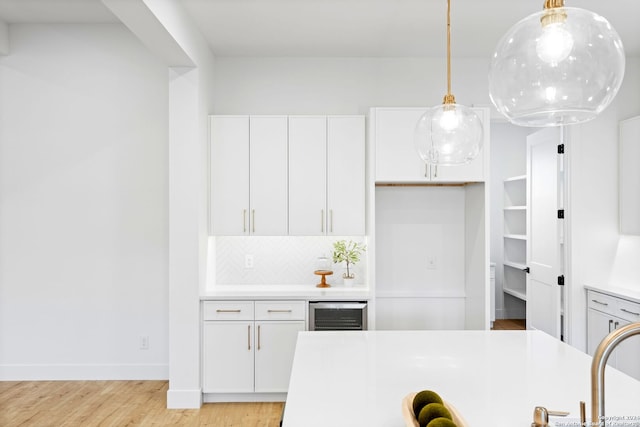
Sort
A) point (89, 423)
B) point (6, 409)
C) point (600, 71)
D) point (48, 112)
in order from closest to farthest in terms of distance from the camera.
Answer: point (600, 71)
point (89, 423)
point (6, 409)
point (48, 112)

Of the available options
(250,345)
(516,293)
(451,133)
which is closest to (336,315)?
(250,345)

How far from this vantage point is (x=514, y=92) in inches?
45.8

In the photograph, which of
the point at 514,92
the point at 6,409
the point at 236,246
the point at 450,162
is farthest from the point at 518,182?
the point at 6,409

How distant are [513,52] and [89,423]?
3.42 m

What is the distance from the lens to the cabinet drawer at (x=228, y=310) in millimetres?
3482

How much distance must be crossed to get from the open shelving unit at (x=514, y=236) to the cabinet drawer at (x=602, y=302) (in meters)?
2.06

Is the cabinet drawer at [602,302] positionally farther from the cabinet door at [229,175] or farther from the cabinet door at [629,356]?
the cabinet door at [229,175]

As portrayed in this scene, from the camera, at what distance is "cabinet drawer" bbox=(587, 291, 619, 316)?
3647 millimetres

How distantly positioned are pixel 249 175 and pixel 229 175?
16cm

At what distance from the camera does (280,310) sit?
352 cm

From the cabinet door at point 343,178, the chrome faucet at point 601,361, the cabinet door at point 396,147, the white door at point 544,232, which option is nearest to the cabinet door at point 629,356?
the white door at point 544,232

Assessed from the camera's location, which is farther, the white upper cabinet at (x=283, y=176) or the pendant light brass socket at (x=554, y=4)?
the white upper cabinet at (x=283, y=176)

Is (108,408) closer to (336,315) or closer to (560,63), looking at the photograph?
(336,315)

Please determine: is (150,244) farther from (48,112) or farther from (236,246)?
(48,112)
